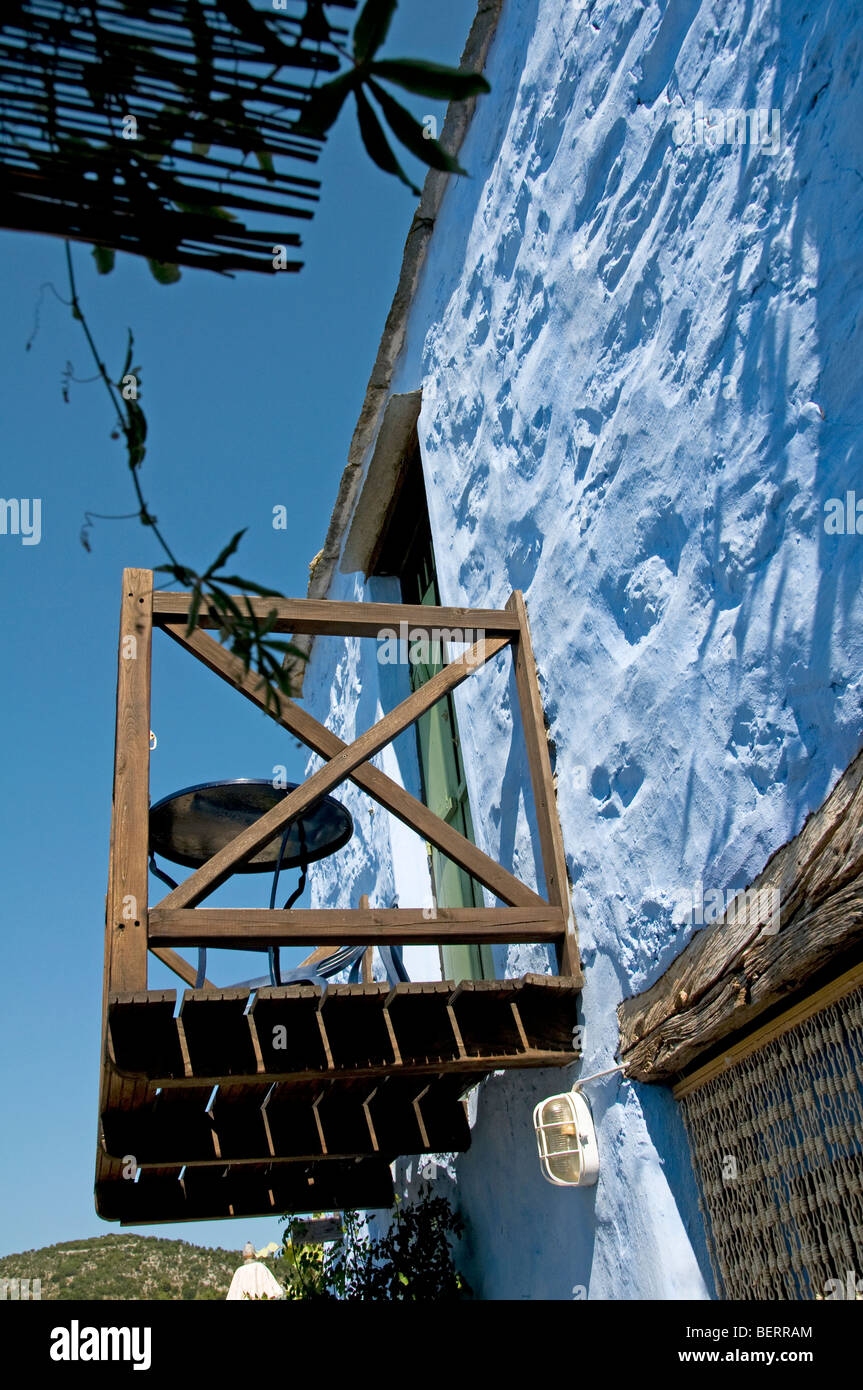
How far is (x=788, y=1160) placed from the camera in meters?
2.46

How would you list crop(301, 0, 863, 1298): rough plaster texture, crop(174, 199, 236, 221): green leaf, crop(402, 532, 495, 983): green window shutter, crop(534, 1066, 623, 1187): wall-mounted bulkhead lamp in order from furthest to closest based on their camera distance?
1. crop(402, 532, 495, 983): green window shutter
2. crop(534, 1066, 623, 1187): wall-mounted bulkhead lamp
3. crop(301, 0, 863, 1298): rough plaster texture
4. crop(174, 199, 236, 221): green leaf

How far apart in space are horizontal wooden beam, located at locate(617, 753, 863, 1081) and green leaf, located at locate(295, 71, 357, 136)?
1.54 metres

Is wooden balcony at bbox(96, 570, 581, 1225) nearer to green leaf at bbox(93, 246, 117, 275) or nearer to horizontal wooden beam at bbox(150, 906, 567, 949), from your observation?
horizontal wooden beam at bbox(150, 906, 567, 949)

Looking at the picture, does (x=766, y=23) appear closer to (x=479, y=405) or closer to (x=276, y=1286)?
(x=479, y=405)

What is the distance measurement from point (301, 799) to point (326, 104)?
8.02 ft

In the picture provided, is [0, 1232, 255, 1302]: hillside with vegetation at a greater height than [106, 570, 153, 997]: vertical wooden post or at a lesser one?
lesser

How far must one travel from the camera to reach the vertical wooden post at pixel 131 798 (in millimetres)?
2953

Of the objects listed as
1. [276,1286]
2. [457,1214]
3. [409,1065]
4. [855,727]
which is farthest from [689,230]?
[276,1286]

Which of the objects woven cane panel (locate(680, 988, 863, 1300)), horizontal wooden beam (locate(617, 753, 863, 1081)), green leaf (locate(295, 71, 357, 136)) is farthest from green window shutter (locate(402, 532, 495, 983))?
green leaf (locate(295, 71, 357, 136))

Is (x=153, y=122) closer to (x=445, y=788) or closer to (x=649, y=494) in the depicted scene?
(x=649, y=494)

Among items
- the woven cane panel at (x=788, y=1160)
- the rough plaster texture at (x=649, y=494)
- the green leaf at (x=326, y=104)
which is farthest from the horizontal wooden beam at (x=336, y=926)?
the green leaf at (x=326, y=104)

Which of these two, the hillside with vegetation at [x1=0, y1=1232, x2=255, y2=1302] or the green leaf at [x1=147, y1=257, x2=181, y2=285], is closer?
the green leaf at [x1=147, y1=257, x2=181, y2=285]

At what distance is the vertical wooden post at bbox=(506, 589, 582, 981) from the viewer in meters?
3.48

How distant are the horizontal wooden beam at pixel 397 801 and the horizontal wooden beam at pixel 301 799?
6cm
